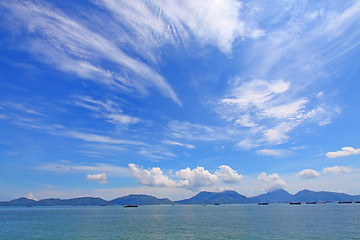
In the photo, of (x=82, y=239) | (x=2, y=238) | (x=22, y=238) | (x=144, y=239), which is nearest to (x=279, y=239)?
(x=144, y=239)

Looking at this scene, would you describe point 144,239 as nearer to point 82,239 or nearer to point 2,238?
point 82,239

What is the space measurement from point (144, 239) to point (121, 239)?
23.1 ft

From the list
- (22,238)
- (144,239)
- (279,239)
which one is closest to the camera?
(279,239)

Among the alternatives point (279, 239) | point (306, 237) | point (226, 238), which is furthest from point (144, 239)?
point (306, 237)

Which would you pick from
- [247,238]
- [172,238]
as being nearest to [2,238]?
[172,238]

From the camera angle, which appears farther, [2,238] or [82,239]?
[2,238]

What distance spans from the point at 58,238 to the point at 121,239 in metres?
21.3

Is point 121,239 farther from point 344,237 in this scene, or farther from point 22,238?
point 344,237

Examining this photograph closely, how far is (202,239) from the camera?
6856 centimetres

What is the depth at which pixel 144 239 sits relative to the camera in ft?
233

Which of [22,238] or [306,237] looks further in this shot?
[22,238]

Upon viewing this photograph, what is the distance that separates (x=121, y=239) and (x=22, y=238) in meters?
35.2

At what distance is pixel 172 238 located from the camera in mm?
71938

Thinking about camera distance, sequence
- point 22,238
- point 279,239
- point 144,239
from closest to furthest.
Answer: point 279,239 → point 144,239 → point 22,238
